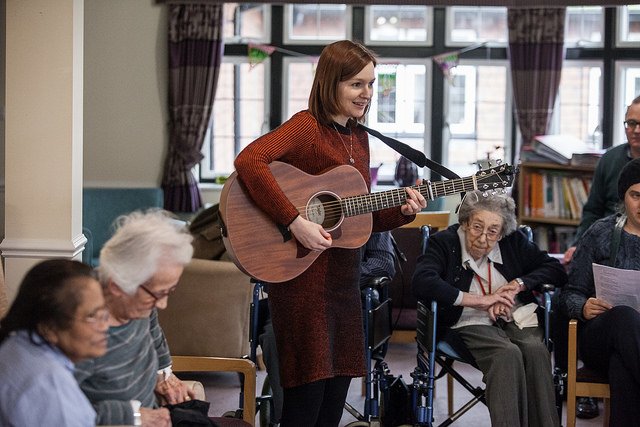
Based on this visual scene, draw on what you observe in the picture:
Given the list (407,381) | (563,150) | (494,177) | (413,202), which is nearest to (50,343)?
(413,202)

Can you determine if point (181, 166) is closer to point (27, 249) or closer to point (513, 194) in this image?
point (513, 194)

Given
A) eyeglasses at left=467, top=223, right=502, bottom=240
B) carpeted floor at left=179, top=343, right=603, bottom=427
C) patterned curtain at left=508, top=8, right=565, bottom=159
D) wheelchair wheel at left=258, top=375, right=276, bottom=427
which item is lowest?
carpeted floor at left=179, top=343, right=603, bottom=427

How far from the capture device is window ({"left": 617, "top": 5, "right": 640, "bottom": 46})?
25.7 ft

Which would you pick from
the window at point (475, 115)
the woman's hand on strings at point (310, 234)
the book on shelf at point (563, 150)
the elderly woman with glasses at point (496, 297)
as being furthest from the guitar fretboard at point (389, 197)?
the window at point (475, 115)

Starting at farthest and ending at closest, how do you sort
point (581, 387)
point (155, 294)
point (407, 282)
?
1. point (407, 282)
2. point (581, 387)
3. point (155, 294)

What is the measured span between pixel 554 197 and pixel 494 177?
3550 millimetres

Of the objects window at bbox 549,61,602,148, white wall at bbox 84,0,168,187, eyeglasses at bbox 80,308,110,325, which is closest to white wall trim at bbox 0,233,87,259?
eyeglasses at bbox 80,308,110,325

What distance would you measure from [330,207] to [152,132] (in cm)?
467

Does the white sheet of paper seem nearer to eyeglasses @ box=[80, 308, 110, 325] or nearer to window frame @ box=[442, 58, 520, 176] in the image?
eyeglasses @ box=[80, 308, 110, 325]

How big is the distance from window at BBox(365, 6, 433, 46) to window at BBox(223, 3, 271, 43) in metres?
0.75

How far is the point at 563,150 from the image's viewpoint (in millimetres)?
6934

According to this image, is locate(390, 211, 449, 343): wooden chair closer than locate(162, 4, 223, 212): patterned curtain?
Yes

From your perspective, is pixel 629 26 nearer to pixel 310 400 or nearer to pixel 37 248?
pixel 37 248

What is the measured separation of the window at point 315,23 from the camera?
797cm
